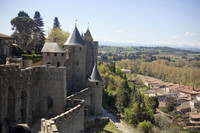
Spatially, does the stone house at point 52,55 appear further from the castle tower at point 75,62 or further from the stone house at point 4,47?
the stone house at point 4,47

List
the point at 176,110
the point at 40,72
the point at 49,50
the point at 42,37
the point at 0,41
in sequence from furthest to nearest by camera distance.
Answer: the point at 176,110, the point at 42,37, the point at 0,41, the point at 49,50, the point at 40,72

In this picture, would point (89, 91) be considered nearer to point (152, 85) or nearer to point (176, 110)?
point (176, 110)

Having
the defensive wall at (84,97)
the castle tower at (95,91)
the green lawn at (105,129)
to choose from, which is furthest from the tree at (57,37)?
the green lawn at (105,129)

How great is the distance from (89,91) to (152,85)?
7506 centimetres

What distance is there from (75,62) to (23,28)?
23.1 m

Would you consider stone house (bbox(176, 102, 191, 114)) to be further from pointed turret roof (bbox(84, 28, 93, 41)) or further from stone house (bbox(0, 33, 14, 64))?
stone house (bbox(0, 33, 14, 64))

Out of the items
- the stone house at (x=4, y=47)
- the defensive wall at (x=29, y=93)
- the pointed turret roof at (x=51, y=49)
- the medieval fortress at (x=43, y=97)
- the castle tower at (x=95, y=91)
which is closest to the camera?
the medieval fortress at (x=43, y=97)

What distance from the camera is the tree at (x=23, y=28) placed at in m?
40.9

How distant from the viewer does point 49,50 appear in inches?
861

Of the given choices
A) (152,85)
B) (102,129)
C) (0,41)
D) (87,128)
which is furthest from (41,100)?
(152,85)

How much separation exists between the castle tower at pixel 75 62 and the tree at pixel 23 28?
727 inches

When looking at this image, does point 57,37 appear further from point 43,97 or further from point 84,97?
point 43,97

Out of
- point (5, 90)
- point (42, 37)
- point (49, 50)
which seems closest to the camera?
point (5, 90)

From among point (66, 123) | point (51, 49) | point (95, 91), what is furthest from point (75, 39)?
point (66, 123)
